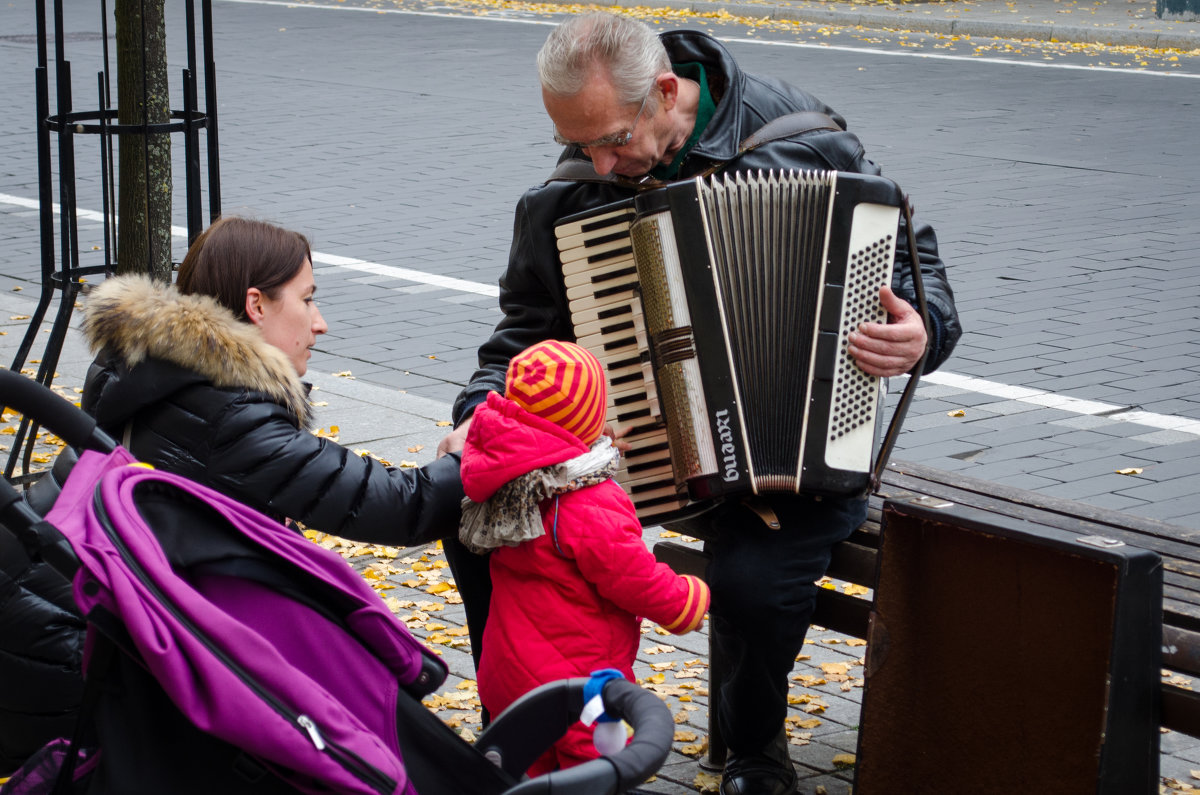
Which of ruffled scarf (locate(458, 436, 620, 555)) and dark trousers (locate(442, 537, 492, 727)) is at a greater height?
ruffled scarf (locate(458, 436, 620, 555))

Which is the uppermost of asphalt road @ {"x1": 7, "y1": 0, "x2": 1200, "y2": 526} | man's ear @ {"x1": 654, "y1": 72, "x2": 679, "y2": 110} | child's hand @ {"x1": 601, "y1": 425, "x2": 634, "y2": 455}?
man's ear @ {"x1": 654, "y1": 72, "x2": 679, "y2": 110}

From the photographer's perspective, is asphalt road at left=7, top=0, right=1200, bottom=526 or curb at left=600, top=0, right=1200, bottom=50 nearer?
asphalt road at left=7, top=0, right=1200, bottom=526

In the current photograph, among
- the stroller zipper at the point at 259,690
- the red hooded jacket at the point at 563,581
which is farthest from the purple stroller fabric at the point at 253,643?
the red hooded jacket at the point at 563,581

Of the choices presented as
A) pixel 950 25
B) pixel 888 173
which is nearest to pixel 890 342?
pixel 888 173

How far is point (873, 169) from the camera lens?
3.40 m

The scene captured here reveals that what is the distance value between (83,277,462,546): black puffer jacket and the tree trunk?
2.19 m

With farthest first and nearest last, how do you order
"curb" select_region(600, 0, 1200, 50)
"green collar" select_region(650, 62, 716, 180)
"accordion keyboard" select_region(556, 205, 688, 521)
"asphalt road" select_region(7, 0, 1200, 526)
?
"curb" select_region(600, 0, 1200, 50) < "asphalt road" select_region(7, 0, 1200, 526) < "green collar" select_region(650, 62, 716, 180) < "accordion keyboard" select_region(556, 205, 688, 521)

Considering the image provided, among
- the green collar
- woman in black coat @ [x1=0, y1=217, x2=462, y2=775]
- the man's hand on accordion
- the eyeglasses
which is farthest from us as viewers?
the green collar

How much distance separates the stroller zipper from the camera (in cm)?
198

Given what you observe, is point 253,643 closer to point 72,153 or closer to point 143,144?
point 72,153

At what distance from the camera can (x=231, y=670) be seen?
78.0 inches

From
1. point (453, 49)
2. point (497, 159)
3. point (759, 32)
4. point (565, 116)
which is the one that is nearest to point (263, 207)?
point (497, 159)

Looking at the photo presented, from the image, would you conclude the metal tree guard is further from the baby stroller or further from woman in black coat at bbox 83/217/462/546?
the baby stroller

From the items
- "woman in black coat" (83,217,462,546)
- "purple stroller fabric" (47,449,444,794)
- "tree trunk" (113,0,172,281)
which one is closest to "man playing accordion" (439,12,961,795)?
"woman in black coat" (83,217,462,546)
